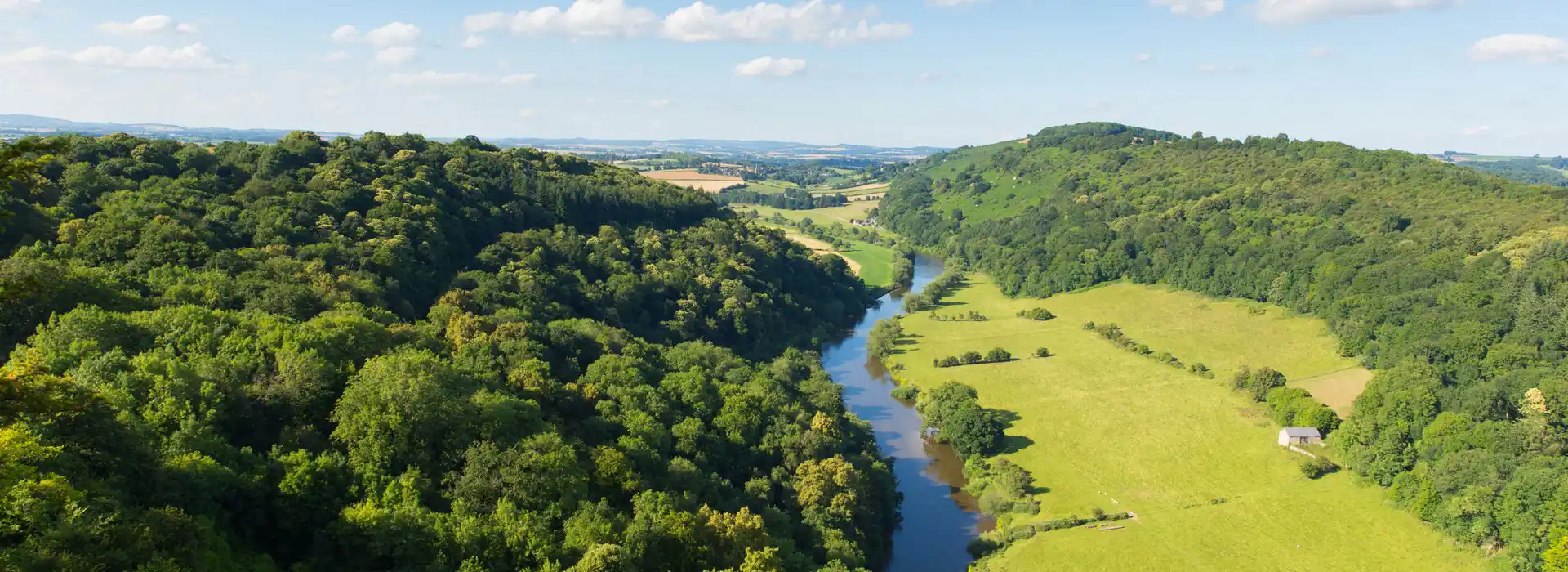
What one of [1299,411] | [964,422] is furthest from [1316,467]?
[964,422]

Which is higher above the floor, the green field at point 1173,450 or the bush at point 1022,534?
the green field at point 1173,450

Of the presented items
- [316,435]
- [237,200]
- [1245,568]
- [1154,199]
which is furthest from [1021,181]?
[316,435]

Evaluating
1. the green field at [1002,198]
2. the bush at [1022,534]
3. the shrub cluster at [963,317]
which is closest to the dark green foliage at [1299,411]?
the bush at [1022,534]

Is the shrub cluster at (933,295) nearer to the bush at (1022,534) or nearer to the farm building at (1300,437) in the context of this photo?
the farm building at (1300,437)

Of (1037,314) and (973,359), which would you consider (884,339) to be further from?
(1037,314)

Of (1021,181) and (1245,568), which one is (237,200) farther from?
(1021,181)
